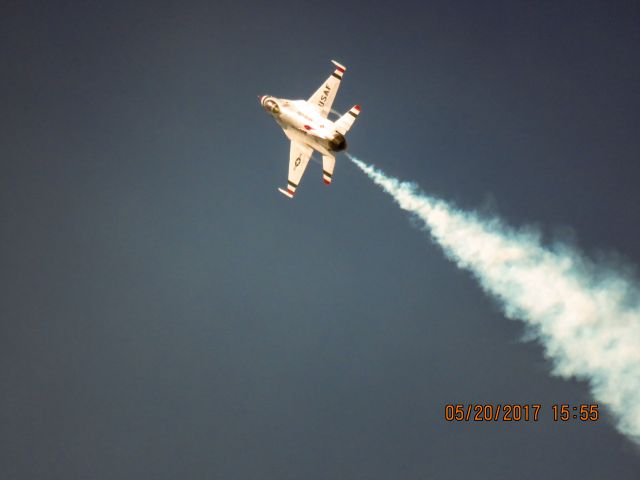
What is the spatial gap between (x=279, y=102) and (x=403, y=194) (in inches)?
357

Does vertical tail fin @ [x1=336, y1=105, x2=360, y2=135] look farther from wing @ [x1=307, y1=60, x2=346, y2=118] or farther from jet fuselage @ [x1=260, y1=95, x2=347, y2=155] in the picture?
wing @ [x1=307, y1=60, x2=346, y2=118]

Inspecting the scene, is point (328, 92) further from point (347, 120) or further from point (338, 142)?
point (338, 142)

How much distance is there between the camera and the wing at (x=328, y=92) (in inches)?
1891

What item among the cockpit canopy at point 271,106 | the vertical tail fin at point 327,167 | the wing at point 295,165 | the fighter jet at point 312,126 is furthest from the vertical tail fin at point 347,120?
the cockpit canopy at point 271,106

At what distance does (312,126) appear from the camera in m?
45.9

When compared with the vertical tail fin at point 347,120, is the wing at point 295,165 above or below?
below

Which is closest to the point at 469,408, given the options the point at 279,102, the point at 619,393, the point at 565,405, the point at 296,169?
the point at 565,405

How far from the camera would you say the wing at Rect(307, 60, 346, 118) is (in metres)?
48.0

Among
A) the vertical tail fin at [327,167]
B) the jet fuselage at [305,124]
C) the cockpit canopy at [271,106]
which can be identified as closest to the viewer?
the jet fuselage at [305,124]

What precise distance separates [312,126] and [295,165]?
3264mm

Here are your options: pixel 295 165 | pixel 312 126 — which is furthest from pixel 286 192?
pixel 312 126

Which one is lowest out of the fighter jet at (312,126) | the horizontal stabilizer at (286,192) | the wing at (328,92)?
the horizontal stabilizer at (286,192)

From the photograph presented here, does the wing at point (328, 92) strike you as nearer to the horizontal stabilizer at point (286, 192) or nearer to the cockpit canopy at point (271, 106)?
the cockpit canopy at point (271, 106)

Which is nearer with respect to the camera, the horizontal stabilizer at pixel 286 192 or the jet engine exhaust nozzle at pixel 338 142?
the jet engine exhaust nozzle at pixel 338 142
